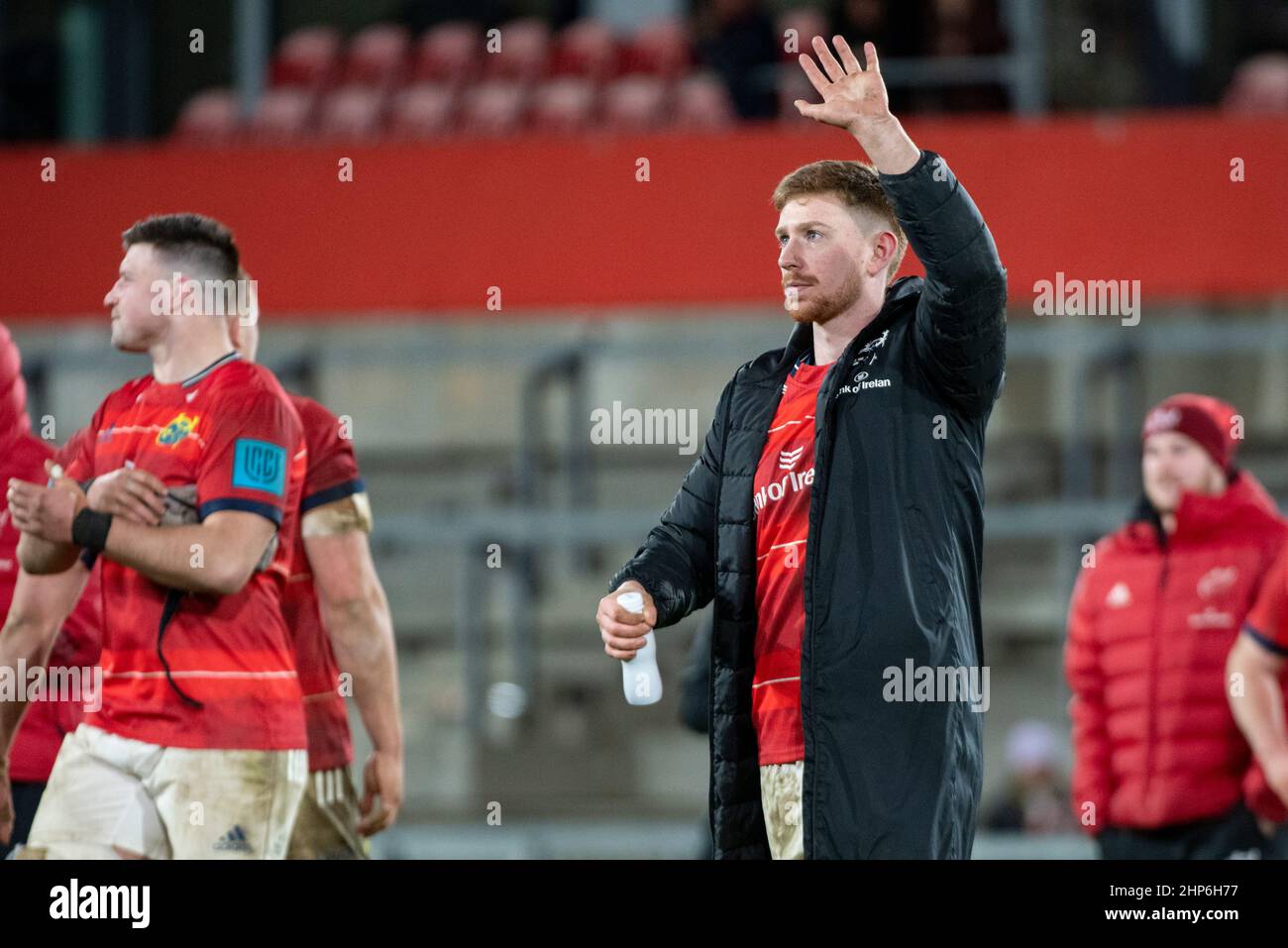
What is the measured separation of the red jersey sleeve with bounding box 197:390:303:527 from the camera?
427cm

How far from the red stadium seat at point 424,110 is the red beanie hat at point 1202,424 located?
6.07 m

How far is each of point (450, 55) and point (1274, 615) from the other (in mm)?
7759

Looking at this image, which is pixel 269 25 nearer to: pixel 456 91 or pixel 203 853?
pixel 456 91

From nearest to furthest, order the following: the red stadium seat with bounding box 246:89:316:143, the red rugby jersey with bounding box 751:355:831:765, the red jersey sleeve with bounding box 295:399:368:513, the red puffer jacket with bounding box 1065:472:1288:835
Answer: the red rugby jersey with bounding box 751:355:831:765, the red jersey sleeve with bounding box 295:399:368:513, the red puffer jacket with bounding box 1065:472:1288:835, the red stadium seat with bounding box 246:89:316:143

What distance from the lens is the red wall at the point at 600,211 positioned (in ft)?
32.3

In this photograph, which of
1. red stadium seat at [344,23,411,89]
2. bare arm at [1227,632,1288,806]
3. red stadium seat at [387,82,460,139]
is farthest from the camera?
red stadium seat at [344,23,411,89]

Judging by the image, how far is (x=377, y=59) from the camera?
12344 mm

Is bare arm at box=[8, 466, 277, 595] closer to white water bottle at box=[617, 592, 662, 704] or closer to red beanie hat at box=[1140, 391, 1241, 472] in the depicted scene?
white water bottle at box=[617, 592, 662, 704]

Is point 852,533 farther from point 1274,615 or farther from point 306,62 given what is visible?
point 306,62

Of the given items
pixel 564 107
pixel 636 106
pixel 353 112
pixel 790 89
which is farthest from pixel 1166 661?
pixel 353 112

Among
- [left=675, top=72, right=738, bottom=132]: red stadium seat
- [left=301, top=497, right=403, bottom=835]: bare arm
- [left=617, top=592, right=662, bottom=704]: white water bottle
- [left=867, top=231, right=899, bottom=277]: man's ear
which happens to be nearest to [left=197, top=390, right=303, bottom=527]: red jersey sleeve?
[left=301, top=497, right=403, bottom=835]: bare arm

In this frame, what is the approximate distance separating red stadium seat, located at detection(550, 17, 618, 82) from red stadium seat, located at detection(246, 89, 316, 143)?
1.54 meters

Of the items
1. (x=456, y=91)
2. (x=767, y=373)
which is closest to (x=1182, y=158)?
(x=456, y=91)
